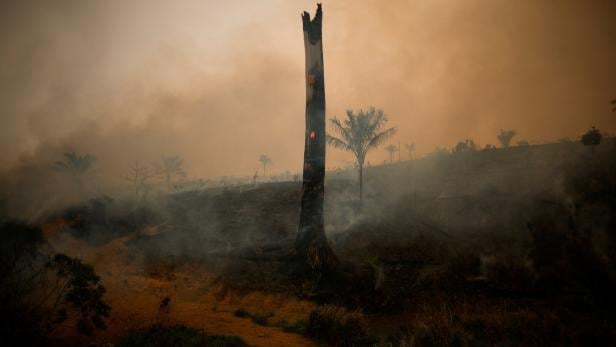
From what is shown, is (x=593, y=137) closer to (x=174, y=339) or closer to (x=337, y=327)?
(x=337, y=327)

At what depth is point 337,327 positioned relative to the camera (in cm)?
700

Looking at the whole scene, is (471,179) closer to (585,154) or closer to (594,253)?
(585,154)

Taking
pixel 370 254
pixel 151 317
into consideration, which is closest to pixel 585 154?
pixel 370 254

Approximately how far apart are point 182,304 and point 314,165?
8.25m

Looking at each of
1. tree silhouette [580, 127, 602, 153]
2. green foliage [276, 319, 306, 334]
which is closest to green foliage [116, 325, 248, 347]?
green foliage [276, 319, 306, 334]

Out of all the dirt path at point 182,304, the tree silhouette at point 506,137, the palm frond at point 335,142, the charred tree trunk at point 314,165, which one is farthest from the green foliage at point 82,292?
the tree silhouette at point 506,137

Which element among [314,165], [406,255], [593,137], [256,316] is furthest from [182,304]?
[593,137]

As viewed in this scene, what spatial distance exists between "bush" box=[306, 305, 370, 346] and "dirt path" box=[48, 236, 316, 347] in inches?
17.5

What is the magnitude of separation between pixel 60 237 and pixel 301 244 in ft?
73.7

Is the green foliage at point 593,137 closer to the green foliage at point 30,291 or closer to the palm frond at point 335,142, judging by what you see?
the palm frond at point 335,142

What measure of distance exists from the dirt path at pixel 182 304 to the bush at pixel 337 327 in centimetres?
45

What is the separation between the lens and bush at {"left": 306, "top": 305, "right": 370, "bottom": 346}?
660cm

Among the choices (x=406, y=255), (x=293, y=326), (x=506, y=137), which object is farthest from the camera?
(x=506, y=137)

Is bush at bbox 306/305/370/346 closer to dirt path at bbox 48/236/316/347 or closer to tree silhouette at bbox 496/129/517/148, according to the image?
dirt path at bbox 48/236/316/347
